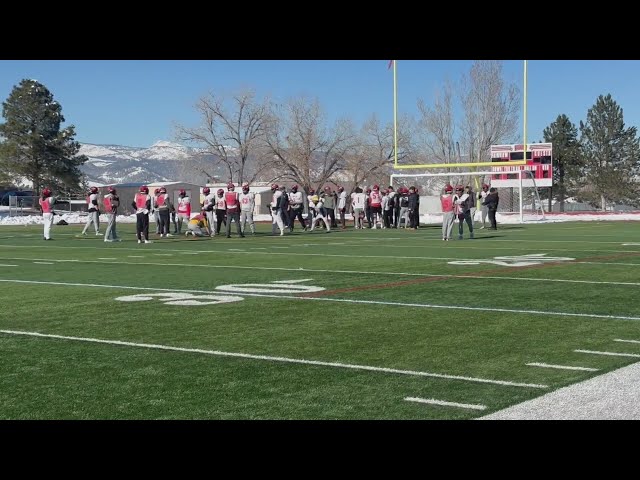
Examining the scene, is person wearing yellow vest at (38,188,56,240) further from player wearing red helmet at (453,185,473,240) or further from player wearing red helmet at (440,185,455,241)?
player wearing red helmet at (453,185,473,240)

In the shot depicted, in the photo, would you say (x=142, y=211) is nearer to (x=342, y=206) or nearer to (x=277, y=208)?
(x=277, y=208)

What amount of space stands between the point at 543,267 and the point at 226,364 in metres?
8.97

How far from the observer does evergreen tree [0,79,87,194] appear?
73.2 metres

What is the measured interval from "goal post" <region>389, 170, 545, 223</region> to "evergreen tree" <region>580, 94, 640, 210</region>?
5.41 m

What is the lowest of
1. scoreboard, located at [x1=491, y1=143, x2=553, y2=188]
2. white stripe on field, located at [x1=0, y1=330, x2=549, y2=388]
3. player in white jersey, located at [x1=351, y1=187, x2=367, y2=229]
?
white stripe on field, located at [x1=0, y1=330, x2=549, y2=388]

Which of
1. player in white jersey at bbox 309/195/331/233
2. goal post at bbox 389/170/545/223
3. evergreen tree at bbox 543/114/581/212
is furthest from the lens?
evergreen tree at bbox 543/114/581/212

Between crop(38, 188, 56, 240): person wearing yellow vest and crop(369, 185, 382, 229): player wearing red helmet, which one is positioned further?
crop(369, 185, 382, 229): player wearing red helmet

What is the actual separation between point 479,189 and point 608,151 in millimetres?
42080

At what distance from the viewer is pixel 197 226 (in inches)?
1125

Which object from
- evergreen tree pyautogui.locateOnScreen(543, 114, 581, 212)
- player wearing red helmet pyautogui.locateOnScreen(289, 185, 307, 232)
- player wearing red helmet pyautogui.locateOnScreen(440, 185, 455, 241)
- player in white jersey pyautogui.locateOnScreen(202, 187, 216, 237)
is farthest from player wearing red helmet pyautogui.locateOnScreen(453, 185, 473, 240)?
evergreen tree pyautogui.locateOnScreen(543, 114, 581, 212)

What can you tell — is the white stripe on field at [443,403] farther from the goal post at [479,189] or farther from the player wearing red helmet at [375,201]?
the player wearing red helmet at [375,201]

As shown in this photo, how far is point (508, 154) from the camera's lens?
43188 millimetres
